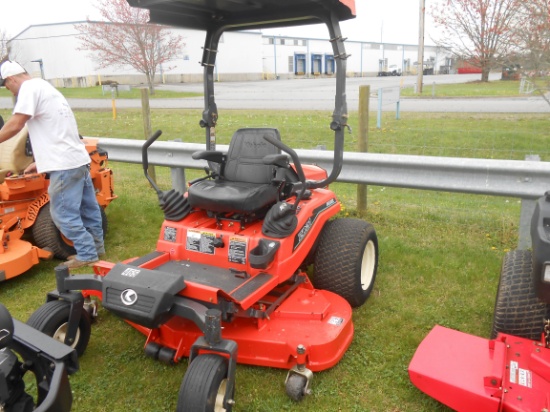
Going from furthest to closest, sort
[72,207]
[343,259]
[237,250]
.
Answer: [72,207]
[343,259]
[237,250]

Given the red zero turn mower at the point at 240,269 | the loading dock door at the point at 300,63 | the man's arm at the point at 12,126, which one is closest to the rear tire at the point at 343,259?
the red zero turn mower at the point at 240,269

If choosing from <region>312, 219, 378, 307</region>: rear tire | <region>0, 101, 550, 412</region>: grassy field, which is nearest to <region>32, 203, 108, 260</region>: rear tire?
<region>0, 101, 550, 412</region>: grassy field

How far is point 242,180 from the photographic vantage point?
367 cm

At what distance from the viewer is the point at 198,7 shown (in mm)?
3613

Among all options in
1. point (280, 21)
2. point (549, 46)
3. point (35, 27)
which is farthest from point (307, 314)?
point (35, 27)

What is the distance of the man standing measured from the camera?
4023 mm

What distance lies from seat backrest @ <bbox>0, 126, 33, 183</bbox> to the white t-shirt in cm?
56

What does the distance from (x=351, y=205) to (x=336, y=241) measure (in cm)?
223

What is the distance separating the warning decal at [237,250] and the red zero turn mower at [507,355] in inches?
47.4

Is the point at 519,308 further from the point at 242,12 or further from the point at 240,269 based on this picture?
the point at 242,12

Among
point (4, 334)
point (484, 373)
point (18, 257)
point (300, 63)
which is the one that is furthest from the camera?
point (300, 63)

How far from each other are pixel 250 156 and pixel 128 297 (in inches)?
57.4

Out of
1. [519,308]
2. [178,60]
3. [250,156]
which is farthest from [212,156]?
[178,60]

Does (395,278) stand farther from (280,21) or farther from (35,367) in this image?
(35,367)
